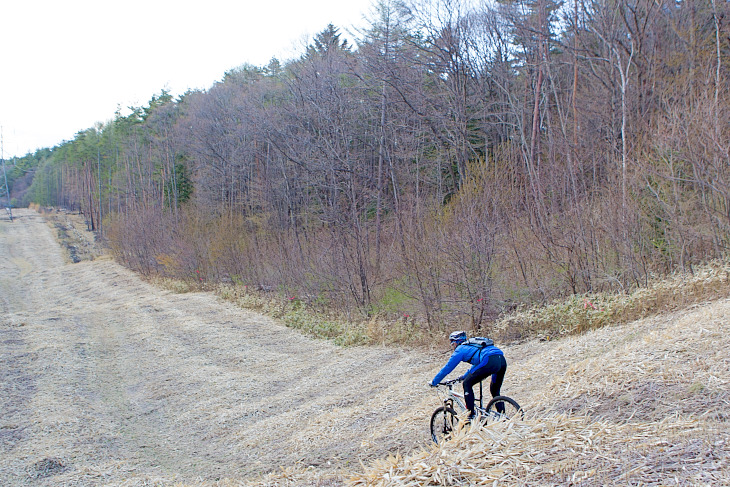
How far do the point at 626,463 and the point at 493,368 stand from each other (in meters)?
2.14

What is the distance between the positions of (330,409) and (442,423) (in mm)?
2948

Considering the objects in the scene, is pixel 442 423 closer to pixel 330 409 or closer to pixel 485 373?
pixel 485 373

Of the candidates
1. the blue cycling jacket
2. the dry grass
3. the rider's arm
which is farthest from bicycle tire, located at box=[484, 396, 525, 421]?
the dry grass

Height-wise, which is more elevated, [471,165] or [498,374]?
[471,165]

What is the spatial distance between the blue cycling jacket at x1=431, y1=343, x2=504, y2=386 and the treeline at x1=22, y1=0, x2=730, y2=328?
253 inches

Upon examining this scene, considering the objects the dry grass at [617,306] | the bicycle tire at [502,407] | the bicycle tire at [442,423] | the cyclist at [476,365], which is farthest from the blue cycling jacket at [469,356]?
the dry grass at [617,306]

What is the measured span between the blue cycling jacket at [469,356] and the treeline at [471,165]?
6416 millimetres

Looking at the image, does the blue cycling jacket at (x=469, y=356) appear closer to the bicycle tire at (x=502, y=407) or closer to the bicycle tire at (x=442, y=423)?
the bicycle tire at (x=502, y=407)

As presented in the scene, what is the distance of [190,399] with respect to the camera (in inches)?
422

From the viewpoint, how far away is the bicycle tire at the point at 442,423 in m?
6.07

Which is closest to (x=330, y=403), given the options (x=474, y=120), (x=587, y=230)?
(x=587, y=230)

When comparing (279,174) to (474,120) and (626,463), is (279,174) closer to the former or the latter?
(474,120)

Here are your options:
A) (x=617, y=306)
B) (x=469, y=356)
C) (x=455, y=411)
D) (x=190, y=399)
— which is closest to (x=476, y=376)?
(x=469, y=356)

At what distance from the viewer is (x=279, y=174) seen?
3106 centimetres
